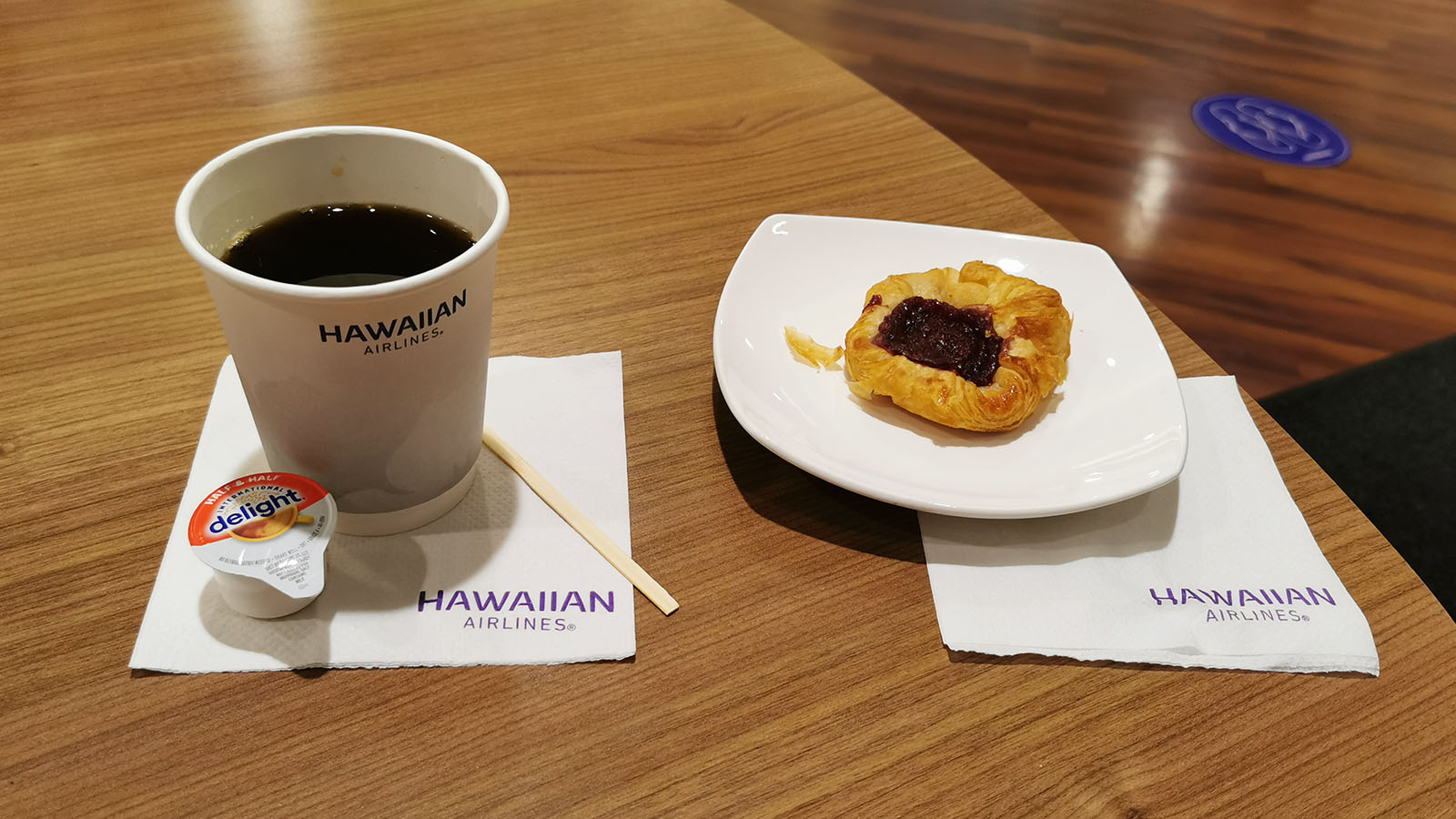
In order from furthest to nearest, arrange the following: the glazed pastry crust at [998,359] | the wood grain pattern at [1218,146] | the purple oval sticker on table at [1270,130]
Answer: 1. the purple oval sticker on table at [1270,130]
2. the wood grain pattern at [1218,146]
3. the glazed pastry crust at [998,359]

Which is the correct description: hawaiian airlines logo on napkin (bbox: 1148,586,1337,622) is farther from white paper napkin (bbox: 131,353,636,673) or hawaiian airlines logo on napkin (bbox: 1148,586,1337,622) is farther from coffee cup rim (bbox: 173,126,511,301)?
coffee cup rim (bbox: 173,126,511,301)

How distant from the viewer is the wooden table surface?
0.55 meters

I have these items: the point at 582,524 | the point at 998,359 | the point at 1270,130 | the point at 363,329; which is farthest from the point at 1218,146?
the point at 363,329

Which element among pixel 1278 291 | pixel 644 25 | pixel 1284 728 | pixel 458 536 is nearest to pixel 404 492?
pixel 458 536

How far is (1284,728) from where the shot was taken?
0.60 m

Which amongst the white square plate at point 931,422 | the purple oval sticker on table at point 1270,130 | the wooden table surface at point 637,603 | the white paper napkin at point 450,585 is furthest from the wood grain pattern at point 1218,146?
the white paper napkin at point 450,585

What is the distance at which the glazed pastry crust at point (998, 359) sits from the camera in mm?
728

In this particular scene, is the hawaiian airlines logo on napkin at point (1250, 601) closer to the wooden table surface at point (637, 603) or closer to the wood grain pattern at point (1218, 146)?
the wooden table surface at point (637, 603)

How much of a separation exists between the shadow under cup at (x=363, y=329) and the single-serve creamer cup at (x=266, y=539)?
0.02 m

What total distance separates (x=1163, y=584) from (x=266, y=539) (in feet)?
1.88

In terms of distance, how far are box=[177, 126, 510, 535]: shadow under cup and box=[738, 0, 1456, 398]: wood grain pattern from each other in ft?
6.19

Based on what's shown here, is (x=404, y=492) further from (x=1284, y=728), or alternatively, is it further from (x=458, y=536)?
(x=1284, y=728)

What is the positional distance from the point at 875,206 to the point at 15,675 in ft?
2.63

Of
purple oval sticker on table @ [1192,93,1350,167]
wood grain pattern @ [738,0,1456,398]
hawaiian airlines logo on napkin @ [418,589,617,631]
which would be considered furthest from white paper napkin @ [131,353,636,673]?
purple oval sticker on table @ [1192,93,1350,167]
